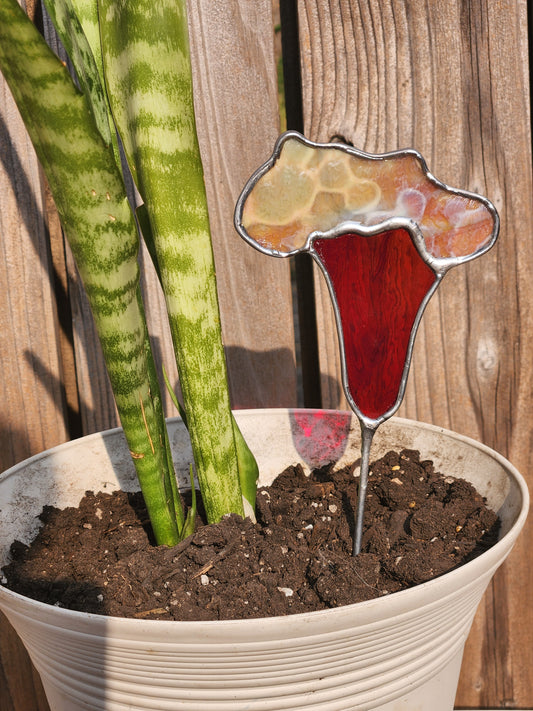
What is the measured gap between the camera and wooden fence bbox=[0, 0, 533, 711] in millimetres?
861

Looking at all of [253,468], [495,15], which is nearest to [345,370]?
[253,468]

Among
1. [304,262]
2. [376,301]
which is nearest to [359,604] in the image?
[376,301]

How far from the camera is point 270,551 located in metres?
0.52

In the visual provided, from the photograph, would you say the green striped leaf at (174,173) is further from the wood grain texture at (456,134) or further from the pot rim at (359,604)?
the wood grain texture at (456,134)

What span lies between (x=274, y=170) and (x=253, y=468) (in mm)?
256

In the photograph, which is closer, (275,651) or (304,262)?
(275,651)

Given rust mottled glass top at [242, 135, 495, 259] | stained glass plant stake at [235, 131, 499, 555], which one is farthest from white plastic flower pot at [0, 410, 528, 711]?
rust mottled glass top at [242, 135, 495, 259]

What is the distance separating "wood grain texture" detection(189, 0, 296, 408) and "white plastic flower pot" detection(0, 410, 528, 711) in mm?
389

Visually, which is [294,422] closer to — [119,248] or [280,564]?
[280,564]

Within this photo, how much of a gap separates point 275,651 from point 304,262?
2.06 feet

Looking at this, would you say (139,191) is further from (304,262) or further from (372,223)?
(304,262)

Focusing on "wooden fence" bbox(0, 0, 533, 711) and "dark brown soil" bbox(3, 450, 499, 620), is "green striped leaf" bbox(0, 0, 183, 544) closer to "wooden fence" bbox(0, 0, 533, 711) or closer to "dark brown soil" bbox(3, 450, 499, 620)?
"dark brown soil" bbox(3, 450, 499, 620)

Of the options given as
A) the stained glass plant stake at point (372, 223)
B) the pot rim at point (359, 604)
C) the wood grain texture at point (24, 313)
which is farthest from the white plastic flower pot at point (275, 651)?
the wood grain texture at point (24, 313)

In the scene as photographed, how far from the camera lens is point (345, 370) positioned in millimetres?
568
